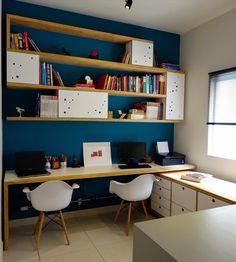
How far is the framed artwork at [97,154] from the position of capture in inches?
131

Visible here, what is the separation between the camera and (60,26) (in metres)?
2.90

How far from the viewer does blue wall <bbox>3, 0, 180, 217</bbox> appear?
295 cm

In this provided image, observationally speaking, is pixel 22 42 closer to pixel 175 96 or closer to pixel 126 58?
pixel 126 58

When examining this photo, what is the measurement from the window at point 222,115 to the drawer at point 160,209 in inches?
40.2

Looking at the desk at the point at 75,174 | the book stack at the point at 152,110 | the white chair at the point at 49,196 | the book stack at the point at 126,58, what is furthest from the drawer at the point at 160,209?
the book stack at the point at 126,58

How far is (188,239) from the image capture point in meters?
1.15

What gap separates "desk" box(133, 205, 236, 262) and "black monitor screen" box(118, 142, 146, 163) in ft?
6.60

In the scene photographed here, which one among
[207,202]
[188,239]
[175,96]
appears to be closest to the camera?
[188,239]

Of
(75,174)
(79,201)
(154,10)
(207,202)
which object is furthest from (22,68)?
(207,202)

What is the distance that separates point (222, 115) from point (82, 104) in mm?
1886

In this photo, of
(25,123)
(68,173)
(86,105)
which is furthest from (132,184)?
(25,123)

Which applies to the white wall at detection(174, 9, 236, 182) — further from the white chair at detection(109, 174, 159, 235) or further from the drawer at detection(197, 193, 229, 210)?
the white chair at detection(109, 174, 159, 235)

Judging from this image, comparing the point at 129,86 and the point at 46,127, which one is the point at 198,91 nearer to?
the point at 129,86

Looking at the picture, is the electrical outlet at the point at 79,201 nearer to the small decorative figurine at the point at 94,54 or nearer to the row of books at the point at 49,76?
the row of books at the point at 49,76
